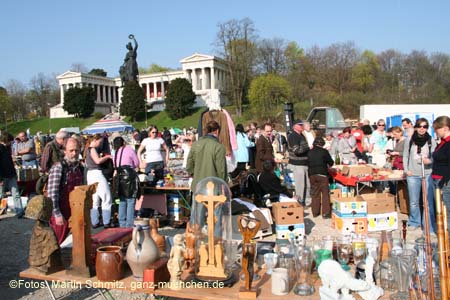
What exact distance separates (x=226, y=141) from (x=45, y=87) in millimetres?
81060

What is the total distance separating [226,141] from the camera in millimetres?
7191

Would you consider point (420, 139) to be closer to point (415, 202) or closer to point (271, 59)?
point (415, 202)

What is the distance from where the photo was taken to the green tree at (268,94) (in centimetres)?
4478

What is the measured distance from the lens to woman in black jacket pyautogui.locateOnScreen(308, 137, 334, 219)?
741cm

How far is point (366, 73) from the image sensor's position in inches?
2103

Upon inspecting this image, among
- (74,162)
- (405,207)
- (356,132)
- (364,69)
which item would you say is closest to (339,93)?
(364,69)

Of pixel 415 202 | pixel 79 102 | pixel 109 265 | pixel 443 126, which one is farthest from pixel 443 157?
pixel 79 102

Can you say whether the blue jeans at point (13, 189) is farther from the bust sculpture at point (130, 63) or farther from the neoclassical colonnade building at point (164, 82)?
the neoclassical colonnade building at point (164, 82)

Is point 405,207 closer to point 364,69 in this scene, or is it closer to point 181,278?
point 181,278

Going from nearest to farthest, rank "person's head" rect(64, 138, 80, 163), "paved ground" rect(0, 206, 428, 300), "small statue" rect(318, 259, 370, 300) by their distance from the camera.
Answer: "small statue" rect(318, 259, 370, 300)
"person's head" rect(64, 138, 80, 163)
"paved ground" rect(0, 206, 428, 300)

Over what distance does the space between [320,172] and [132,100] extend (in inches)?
1857

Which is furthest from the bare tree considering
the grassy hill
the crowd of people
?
the crowd of people

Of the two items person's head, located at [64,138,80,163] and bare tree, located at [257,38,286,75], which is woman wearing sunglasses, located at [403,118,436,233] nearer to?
person's head, located at [64,138,80,163]

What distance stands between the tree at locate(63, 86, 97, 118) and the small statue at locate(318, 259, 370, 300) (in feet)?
216
